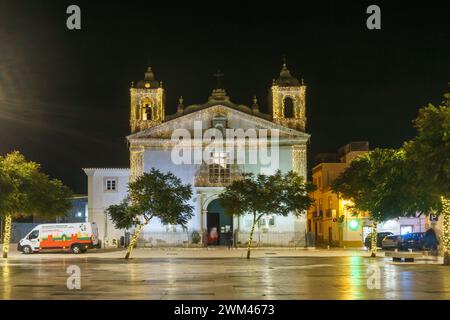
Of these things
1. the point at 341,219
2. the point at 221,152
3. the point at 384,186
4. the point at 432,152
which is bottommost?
the point at 341,219

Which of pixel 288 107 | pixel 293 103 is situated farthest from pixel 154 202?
pixel 288 107

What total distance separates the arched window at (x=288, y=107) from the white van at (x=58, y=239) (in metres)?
20.8

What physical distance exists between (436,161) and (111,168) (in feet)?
134

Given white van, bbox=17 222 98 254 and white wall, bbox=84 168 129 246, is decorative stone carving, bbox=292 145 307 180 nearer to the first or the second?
white wall, bbox=84 168 129 246

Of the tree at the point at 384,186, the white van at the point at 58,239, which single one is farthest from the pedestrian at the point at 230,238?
the tree at the point at 384,186

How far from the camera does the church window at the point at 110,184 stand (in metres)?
65.1

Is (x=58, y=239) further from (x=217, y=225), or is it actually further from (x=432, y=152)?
(x=432, y=152)

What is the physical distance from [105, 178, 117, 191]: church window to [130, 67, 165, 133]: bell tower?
532 cm

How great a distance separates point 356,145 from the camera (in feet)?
237

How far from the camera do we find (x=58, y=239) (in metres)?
52.0

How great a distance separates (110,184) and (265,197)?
24030 mm

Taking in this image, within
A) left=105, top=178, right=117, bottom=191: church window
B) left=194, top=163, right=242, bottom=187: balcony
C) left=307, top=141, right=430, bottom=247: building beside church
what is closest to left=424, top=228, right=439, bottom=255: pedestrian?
left=307, top=141, right=430, bottom=247: building beside church

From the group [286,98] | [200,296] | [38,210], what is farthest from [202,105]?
[200,296]

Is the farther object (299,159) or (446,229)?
(299,159)
